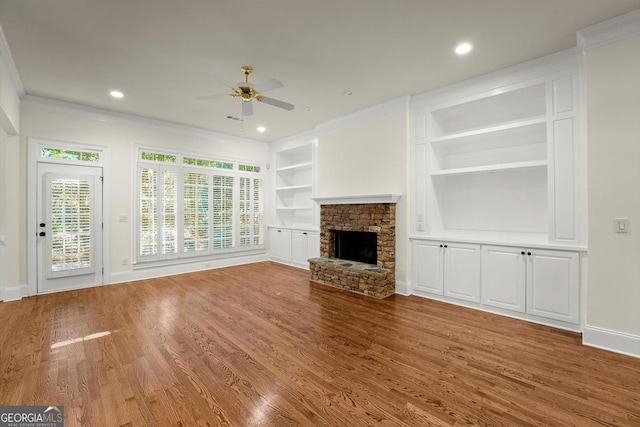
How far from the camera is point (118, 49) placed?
3.11m

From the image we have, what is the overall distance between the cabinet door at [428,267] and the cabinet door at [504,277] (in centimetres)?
60

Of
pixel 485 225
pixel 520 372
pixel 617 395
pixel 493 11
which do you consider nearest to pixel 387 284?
pixel 485 225

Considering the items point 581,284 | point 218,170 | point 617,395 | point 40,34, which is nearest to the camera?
point 617,395

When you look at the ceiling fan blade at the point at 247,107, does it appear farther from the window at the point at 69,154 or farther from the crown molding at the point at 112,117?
the window at the point at 69,154

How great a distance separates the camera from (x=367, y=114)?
5000 mm

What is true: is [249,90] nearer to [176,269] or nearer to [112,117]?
[112,117]

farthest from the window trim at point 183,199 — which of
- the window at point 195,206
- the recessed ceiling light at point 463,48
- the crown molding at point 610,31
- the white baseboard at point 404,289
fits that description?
the crown molding at point 610,31

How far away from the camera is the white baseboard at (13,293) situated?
416 cm

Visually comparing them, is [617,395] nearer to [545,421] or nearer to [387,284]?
[545,421]

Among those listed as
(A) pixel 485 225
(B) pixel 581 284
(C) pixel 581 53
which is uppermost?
(C) pixel 581 53

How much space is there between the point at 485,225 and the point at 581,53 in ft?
7.44

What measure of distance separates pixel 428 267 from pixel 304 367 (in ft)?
8.64

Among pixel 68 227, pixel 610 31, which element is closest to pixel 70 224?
pixel 68 227

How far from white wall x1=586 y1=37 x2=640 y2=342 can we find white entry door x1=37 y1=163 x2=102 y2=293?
277 inches
